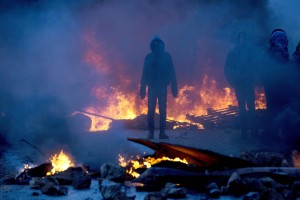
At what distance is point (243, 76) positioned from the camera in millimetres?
8594

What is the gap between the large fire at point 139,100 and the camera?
13539 millimetres

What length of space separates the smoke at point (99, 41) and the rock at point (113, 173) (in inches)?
183

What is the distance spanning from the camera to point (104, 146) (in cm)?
748

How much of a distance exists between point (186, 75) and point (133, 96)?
3120 millimetres

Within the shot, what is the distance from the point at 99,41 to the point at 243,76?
29.6ft

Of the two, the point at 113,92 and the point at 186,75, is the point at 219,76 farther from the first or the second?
the point at 113,92

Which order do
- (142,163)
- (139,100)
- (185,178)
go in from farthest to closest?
(139,100) → (142,163) → (185,178)

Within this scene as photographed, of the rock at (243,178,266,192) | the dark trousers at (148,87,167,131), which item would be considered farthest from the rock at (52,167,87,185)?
the dark trousers at (148,87,167,131)

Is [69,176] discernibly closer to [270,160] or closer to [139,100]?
[270,160]

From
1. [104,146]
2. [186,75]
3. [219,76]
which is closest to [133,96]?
[186,75]

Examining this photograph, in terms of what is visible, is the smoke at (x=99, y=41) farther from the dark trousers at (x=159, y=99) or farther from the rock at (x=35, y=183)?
the rock at (x=35, y=183)

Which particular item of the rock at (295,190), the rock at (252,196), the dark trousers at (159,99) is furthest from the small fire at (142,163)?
the dark trousers at (159,99)

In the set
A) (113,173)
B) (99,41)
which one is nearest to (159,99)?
(113,173)

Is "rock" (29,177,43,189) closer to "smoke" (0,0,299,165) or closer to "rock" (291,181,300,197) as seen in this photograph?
"rock" (291,181,300,197)
